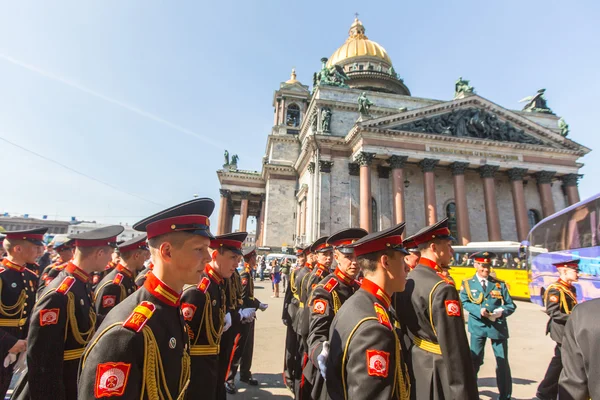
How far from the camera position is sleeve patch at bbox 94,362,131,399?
1.42 m

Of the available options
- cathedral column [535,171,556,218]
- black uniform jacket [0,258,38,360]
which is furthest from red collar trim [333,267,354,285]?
cathedral column [535,171,556,218]

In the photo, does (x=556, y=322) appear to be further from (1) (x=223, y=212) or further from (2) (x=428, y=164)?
(1) (x=223, y=212)

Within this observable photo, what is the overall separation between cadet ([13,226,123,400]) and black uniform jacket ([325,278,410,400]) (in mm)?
2149

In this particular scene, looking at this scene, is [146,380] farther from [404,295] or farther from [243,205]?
[243,205]

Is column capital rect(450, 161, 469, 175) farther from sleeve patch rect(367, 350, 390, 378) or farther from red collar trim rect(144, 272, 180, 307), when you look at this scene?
red collar trim rect(144, 272, 180, 307)

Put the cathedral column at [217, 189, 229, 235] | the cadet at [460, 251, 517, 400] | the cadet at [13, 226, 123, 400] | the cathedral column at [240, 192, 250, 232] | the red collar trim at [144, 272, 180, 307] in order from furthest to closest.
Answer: the cathedral column at [217, 189, 229, 235]
the cathedral column at [240, 192, 250, 232]
the cadet at [460, 251, 517, 400]
the cadet at [13, 226, 123, 400]
the red collar trim at [144, 272, 180, 307]

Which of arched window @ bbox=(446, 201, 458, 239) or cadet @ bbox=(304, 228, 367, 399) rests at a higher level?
arched window @ bbox=(446, 201, 458, 239)

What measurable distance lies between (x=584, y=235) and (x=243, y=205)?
3033 cm

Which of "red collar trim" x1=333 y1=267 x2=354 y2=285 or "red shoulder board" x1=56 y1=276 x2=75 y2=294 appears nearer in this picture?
"red shoulder board" x1=56 y1=276 x2=75 y2=294

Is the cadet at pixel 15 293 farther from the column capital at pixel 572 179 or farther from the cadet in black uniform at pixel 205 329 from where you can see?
the column capital at pixel 572 179

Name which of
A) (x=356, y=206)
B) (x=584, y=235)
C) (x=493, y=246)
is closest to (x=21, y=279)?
(x=584, y=235)

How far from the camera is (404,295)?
3.09 m

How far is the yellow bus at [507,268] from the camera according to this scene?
53.7ft

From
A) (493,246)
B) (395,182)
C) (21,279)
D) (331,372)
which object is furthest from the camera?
(395,182)
